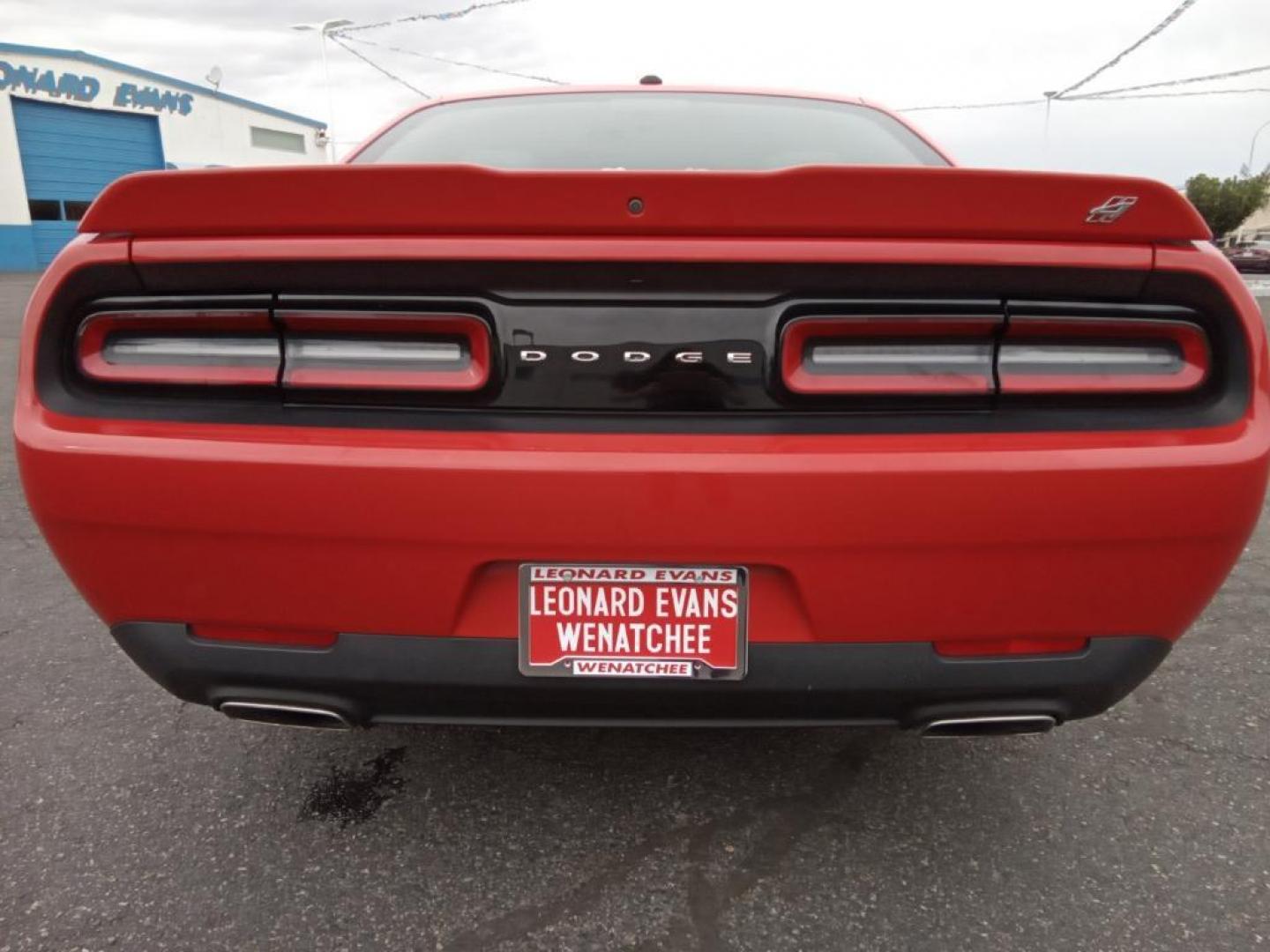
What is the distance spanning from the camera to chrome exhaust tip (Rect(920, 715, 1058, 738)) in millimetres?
1538

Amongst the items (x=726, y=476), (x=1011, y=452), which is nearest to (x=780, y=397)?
(x=726, y=476)

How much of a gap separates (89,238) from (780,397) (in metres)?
1.17

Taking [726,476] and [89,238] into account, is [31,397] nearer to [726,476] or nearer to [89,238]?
[89,238]

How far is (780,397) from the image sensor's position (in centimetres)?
144

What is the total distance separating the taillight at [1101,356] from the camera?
1445mm

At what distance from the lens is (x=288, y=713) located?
1587mm

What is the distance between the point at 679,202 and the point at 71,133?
3001 centimetres

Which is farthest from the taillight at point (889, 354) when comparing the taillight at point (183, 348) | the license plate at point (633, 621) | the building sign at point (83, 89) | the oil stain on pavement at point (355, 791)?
the building sign at point (83, 89)

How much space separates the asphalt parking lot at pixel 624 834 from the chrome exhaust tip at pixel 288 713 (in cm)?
38

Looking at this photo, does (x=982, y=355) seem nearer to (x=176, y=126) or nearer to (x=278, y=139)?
(x=176, y=126)

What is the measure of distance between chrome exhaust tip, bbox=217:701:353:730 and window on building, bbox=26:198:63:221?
94.2ft

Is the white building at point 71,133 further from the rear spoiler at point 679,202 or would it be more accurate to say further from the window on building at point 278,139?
the rear spoiler at point 679,202

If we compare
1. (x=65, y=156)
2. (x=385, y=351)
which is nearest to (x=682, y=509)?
(x=385, y=351)

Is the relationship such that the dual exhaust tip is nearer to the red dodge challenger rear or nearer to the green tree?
the red dodge challenger rear
